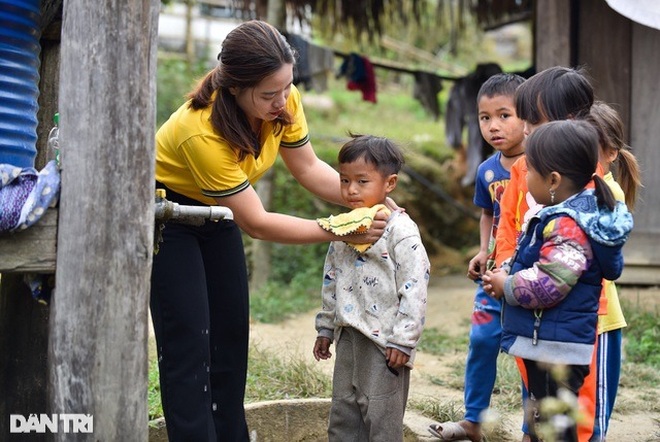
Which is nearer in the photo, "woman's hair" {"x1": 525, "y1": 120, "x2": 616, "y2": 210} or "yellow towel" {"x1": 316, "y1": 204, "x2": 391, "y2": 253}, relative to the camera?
"woman's hair" {"x1": 525, "y1": 120, "x2": 616, "y2": 210}

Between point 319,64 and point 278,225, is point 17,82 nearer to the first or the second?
point 278,225

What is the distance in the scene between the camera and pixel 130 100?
7.81 ft

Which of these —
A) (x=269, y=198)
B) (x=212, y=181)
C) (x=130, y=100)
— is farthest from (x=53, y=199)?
(x=269, y=198)

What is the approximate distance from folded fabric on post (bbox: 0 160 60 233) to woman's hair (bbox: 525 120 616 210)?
1505 millimetres

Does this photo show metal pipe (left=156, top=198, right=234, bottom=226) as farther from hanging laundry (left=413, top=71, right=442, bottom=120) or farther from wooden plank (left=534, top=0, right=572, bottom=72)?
hanging laundry (left=413, top=71, right=442, bottom=120)

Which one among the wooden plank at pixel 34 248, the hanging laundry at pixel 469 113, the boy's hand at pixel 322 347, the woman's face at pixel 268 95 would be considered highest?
the hanging laundry at pixel 469 113

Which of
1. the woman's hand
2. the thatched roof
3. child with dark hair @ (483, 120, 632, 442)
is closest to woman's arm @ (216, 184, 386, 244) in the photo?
the woman's hand

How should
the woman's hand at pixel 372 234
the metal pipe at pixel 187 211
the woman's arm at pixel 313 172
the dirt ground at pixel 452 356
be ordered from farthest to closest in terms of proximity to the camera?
the dirt ground at pixel 452 356
the woman's arm at pixel 313 172
the woman's hand at pixel 372 234
the metal pipe at pixel 187 211

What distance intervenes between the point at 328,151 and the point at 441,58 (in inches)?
263

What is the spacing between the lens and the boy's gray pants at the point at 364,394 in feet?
10.4

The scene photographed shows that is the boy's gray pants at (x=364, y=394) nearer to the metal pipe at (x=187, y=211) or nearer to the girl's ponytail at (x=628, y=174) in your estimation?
the metal pipe at (x=187, y=211)

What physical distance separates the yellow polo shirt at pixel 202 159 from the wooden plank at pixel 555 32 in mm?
4173

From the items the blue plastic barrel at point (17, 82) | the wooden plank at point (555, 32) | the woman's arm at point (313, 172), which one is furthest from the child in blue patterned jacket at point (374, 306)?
the wooden plank at point (555, 32)

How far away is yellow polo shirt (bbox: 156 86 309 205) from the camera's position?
121 inches
